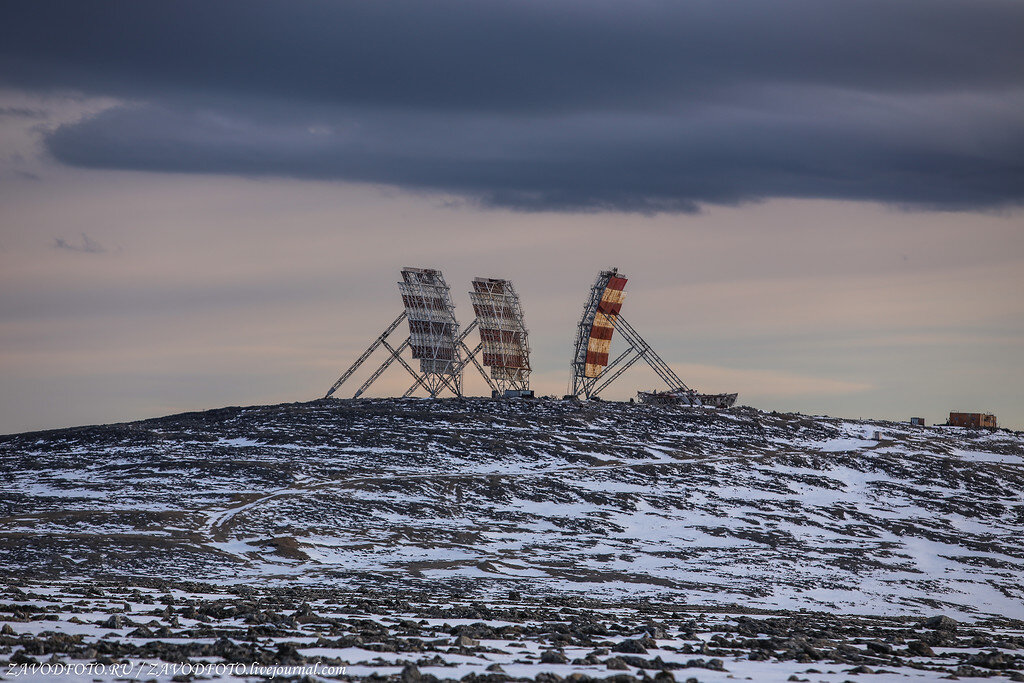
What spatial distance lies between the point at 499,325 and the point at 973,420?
46.2 metres

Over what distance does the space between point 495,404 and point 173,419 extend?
2702cm

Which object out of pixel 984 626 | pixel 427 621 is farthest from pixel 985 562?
pixel 427 621

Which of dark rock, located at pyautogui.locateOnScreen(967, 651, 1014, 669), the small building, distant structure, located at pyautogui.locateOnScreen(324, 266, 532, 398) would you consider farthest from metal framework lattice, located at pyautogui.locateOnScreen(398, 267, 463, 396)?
dark rock, located at pyautogui.locateOnScreen(967, 651, 1014, 669)

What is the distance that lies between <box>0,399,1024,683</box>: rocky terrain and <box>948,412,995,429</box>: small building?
8.51 meters

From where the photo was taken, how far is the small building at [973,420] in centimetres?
10169

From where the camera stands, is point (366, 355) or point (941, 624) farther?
point (366, 355)

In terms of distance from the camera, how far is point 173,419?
300 feet

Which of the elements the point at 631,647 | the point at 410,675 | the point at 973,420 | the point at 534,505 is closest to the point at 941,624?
the point at 631,647

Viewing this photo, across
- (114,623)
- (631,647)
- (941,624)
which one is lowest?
(941,624)

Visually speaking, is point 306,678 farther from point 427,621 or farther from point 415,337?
point 415,337

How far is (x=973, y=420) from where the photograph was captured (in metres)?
102

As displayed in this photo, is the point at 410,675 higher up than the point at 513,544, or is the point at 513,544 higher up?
the point at 410,675

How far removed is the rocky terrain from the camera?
2473cm

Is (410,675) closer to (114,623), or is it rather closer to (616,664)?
(616,664)
